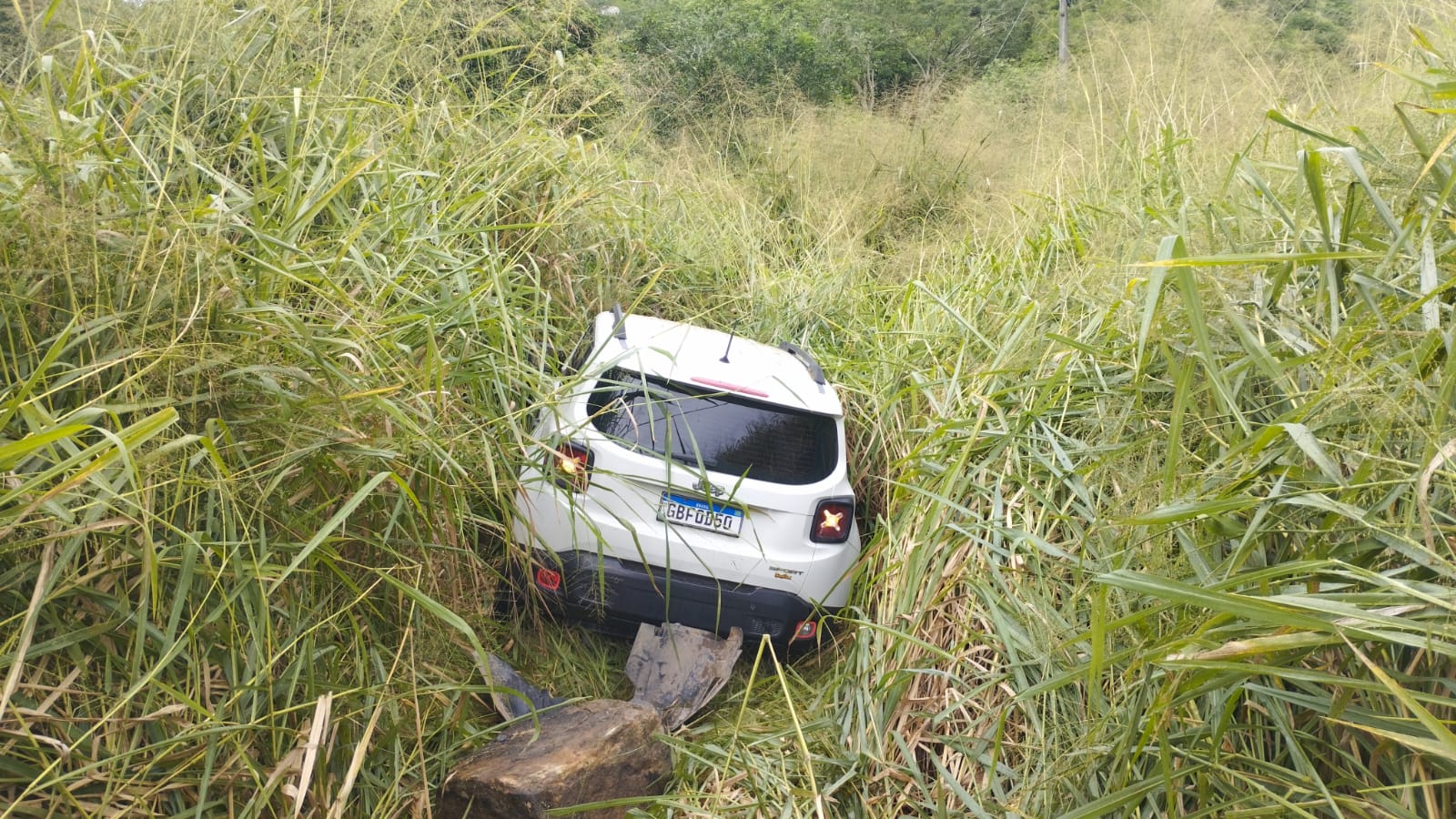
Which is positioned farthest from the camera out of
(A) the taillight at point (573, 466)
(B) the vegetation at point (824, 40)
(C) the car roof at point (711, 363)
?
(B) the vegetation at point (824, 40)

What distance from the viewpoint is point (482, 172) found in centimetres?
488

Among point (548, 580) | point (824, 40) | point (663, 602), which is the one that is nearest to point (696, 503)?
point (663, 602)

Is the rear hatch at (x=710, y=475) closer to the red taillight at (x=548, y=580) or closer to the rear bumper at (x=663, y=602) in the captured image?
the rear bumper at (x=663, y=602)

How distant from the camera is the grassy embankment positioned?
233 cm

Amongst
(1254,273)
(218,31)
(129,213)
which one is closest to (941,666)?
(1254,273)

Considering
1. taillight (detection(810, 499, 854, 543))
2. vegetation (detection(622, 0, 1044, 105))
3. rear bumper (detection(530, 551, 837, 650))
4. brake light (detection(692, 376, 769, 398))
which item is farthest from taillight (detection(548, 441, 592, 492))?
vegetation (detection(622, 0, 1044, 105))

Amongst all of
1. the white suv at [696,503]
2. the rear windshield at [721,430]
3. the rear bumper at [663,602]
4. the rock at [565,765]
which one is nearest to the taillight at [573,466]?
the white suv at [696,503]

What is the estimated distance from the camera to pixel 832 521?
422 centimetres

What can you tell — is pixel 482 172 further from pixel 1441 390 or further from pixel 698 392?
pixel 1441 390

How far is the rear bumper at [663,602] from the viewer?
155 inches

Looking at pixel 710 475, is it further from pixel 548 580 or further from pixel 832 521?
pixel 548 580

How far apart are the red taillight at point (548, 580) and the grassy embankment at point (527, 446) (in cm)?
22

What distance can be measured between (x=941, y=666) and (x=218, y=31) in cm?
379

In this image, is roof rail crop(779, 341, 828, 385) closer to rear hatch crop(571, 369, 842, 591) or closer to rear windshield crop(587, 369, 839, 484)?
rear windshield crop(587, 369, 839, 484)
